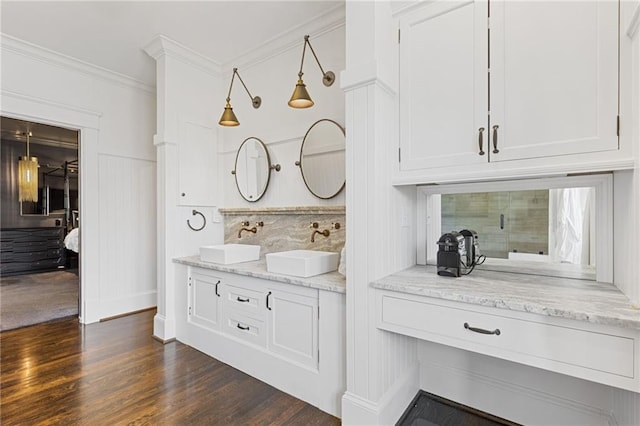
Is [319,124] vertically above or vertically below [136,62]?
below

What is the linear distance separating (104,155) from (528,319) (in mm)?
4229

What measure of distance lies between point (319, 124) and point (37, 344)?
10.6ft

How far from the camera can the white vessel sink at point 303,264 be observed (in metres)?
2.15

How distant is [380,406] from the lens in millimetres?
1722

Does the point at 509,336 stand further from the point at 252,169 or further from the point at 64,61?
the point at 64,61

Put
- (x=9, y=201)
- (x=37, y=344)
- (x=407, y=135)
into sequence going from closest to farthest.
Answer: (x=407, y=135), (x=37, y=344), (x=9, y=201)

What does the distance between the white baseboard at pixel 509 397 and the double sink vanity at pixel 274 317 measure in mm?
670

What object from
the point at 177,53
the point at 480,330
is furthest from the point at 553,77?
the point at 177,53

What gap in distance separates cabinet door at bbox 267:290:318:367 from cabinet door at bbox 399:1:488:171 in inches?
42.1

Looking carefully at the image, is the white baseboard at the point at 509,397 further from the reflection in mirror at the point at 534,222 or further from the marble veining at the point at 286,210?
the marble veining at the point at 286,210

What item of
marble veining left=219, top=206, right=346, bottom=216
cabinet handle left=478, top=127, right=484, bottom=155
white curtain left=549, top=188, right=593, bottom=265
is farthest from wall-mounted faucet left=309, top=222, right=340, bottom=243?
white curtain left=549, top=188, right=593, bottom=265

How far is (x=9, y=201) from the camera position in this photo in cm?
657

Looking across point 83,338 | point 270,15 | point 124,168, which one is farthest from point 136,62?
point 83,338

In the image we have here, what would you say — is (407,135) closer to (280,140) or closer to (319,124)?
(319,124)
